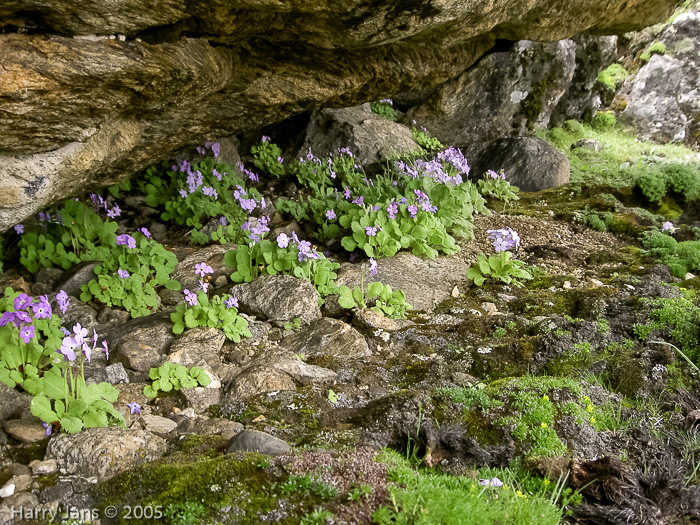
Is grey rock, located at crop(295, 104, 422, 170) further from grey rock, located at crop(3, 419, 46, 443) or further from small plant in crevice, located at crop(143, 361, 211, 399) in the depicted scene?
grey rock, located at crop(3, 419, 46, 443)

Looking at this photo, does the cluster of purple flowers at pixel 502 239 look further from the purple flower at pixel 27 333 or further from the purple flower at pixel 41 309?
the purple flower at pixel 27 333

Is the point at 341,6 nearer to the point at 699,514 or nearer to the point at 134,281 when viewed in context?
the point at 134,281

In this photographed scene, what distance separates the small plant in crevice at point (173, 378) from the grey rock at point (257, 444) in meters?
0.98

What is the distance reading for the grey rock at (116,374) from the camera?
12.2 feet

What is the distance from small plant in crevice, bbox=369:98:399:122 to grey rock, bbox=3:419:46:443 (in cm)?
944

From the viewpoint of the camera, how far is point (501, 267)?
5992mm

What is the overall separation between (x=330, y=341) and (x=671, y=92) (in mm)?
A: 15917

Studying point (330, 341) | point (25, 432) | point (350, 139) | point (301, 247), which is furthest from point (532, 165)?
point (25, 432)

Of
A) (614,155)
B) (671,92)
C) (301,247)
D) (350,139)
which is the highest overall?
(671,92)

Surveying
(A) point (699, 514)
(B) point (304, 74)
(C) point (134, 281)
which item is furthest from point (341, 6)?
(A) point (699, 514)

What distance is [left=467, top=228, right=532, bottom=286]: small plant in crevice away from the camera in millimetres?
5895

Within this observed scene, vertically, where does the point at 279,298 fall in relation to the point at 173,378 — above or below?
above

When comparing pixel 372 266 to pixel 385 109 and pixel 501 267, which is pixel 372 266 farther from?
pixel 385 109

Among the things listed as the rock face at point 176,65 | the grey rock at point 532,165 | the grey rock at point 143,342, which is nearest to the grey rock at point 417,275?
the grey rock at point 143,342
